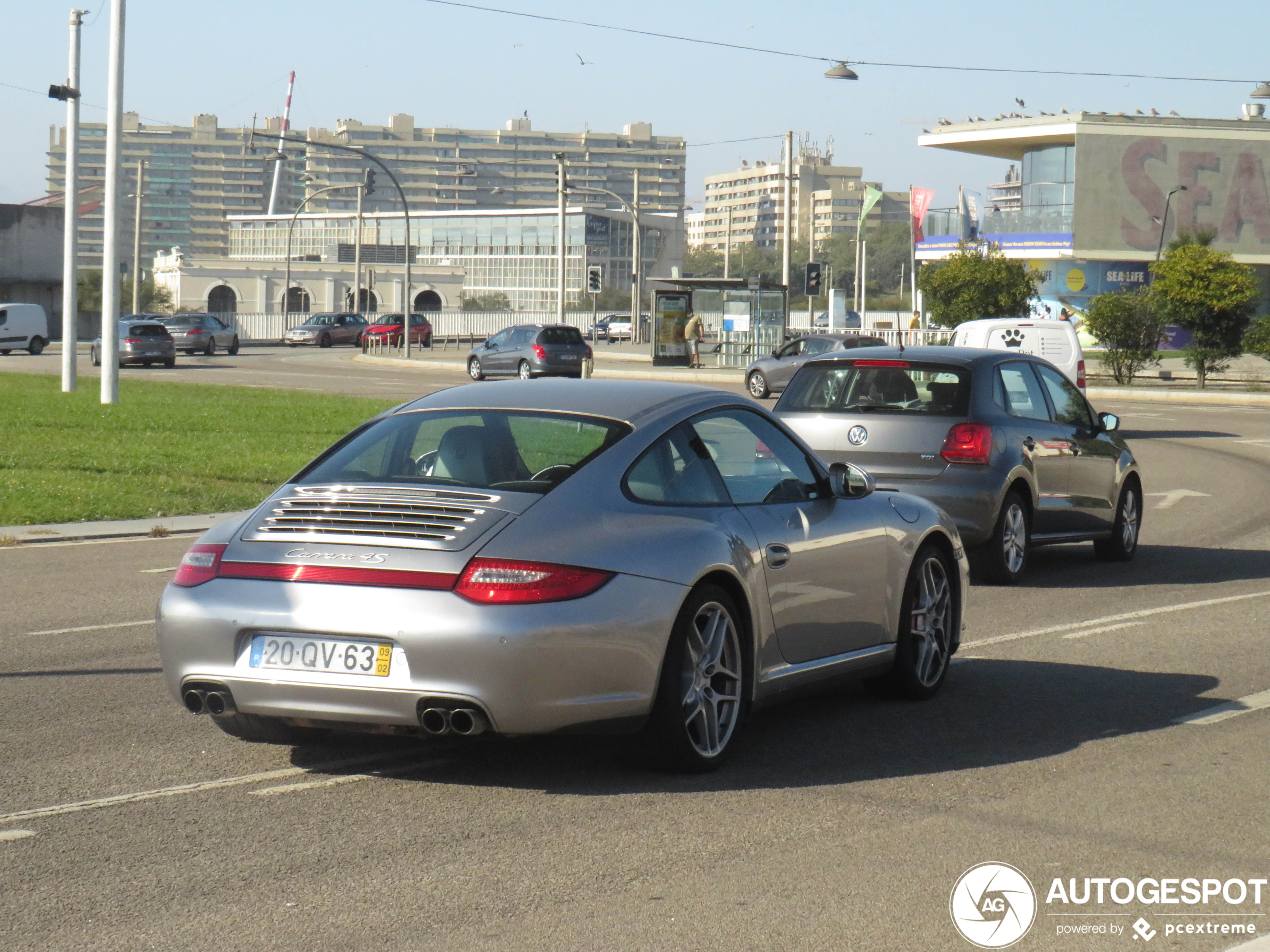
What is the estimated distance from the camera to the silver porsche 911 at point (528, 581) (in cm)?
520

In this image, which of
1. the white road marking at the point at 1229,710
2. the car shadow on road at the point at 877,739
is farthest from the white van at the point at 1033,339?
the white road marking at the point at 1229,710

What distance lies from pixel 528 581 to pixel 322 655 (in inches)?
28.4

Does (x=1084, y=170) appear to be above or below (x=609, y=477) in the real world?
above

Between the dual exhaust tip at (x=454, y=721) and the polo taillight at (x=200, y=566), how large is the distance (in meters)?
0.95

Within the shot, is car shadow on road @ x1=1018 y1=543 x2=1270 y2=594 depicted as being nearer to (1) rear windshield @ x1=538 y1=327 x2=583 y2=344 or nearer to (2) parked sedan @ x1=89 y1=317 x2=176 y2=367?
(1) rear windshield @ x1=538 y1=327 x2=583 y2=344

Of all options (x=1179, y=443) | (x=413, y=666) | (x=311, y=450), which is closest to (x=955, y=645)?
(x=413, y=666)

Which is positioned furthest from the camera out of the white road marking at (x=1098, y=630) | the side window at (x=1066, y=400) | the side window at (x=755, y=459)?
the side window at (x=1066, y=400)

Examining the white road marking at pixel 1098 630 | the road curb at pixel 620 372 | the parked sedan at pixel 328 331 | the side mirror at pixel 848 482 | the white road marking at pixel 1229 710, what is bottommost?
the white road marking at pixel 1229 710

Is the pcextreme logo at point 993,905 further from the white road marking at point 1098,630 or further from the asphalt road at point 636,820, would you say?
the white road marking at point 1098,630

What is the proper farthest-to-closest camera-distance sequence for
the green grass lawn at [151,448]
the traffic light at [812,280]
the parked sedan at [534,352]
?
the traffic light at [812,280] < the parked sedan at [534,352] < the green grass lawn at [151,448]

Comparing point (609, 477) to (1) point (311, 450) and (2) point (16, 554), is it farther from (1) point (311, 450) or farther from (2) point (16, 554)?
(1) point (311, 450)

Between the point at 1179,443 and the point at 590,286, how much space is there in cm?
3371

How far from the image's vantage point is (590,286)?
189 ft

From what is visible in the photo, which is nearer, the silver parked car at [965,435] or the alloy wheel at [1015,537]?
the silver parked car at [965,435]
